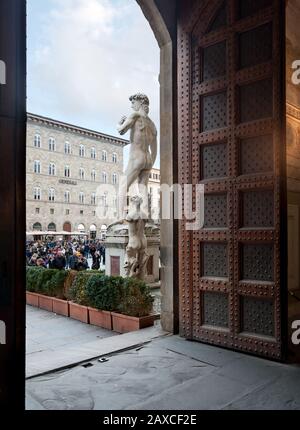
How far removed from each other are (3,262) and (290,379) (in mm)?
3256

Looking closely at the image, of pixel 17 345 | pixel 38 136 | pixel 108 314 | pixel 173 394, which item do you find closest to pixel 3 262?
pixel 17 345

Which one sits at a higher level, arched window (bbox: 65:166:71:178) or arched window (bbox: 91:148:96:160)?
arched window (bbox: 91:148:96:160)

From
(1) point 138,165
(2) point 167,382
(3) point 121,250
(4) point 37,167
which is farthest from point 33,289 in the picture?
(4) point 37,167

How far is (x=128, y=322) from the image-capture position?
6359 millimetres

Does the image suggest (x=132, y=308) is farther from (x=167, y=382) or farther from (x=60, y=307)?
(x=167, y=382)

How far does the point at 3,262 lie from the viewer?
235 cm

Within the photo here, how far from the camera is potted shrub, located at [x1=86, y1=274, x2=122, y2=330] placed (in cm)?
676

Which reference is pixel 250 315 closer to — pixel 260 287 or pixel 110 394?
pixel 260 287

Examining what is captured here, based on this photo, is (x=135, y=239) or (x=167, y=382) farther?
(x=135, y=239)

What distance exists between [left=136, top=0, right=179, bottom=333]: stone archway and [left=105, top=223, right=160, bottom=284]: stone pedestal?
157 inches

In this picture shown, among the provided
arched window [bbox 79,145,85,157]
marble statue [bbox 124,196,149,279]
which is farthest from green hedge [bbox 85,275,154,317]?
arched window [bbox 79,145,85,157]

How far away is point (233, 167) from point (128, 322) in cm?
319

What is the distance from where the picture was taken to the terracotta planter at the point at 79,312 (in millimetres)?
7285

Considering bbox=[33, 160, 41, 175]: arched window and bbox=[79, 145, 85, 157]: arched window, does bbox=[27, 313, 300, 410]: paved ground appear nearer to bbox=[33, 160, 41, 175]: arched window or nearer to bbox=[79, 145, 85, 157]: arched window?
bbox=[33, 160, 41, 175]: arched window
